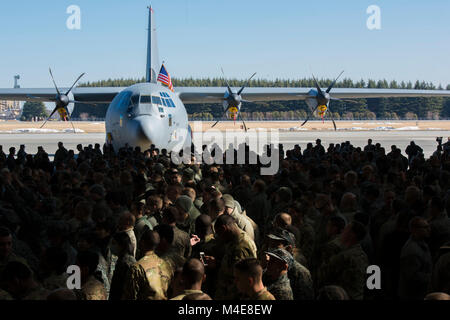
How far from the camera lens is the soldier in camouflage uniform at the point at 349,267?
201 inches

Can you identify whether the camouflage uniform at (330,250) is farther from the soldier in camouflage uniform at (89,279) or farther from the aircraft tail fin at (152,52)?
the aircraft tail fin at (152,52)

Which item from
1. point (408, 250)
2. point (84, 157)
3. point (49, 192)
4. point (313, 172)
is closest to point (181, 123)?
point (84, 157)

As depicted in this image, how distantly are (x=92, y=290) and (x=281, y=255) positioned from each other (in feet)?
5.74

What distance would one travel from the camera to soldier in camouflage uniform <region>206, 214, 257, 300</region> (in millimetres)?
5020

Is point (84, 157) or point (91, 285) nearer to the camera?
point (91, 285)

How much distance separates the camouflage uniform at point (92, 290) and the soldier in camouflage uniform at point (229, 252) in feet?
3.80

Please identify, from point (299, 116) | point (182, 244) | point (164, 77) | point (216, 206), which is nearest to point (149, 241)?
point (182, 244)

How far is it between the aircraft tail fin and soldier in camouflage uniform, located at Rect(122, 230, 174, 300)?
22.4 m

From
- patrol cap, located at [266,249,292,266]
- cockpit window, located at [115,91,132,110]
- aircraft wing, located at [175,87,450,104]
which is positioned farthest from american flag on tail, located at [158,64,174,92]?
patrol cap, located at [266,249,292,266]

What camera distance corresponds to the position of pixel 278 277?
4.46m

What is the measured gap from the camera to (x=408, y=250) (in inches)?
222

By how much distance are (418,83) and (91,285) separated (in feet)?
437

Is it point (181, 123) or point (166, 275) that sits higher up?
point (181, 123)

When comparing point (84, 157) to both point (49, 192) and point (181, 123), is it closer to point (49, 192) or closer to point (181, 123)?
point (181, 123)
